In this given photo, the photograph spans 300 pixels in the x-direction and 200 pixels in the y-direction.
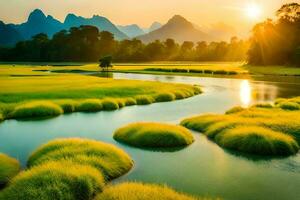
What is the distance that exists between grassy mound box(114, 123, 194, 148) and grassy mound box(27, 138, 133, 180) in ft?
13.9

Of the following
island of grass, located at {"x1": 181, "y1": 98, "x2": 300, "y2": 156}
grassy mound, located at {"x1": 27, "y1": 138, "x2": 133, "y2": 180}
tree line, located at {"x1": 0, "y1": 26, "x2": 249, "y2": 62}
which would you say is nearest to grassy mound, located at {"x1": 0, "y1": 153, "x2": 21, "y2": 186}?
grassy mound, located at {"x1": 27, "y1": 138, "x2": 133, "y2": 180}

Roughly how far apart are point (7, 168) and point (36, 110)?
19.8 m

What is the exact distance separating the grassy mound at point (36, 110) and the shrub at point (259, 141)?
20.3 m

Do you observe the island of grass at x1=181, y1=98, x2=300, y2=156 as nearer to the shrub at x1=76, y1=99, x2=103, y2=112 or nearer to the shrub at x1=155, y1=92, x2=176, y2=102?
the shrub at x1=76, y1=99, x2=103, y2=112

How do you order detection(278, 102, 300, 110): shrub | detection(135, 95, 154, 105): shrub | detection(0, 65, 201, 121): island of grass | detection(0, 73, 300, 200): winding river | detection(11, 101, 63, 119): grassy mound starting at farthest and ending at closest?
detection(135, 95, 154, 105): shrub < detection(278, 102, 300, 110): shrub < detection(0, 65, 201, 121): island of grass < detection(11, 101, 63, 119): grassy mound < detection(0, 73, 300, 200): winding river

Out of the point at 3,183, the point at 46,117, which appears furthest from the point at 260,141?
the point at 46,117

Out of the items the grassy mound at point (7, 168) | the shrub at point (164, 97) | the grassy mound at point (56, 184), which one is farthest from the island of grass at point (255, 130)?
the shrub at point (164, 97)

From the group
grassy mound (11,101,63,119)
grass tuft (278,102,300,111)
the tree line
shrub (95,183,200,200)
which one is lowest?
grassy mound (11,101,63,119)

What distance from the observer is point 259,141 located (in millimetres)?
24016

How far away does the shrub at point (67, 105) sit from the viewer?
135ft

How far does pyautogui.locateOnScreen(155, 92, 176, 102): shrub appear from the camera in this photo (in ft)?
169

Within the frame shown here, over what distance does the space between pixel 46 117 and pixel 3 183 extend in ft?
66.6

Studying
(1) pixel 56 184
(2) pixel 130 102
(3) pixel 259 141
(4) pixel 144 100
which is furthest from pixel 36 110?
(3) pixel 259 141

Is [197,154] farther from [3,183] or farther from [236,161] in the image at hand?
[3,183]
